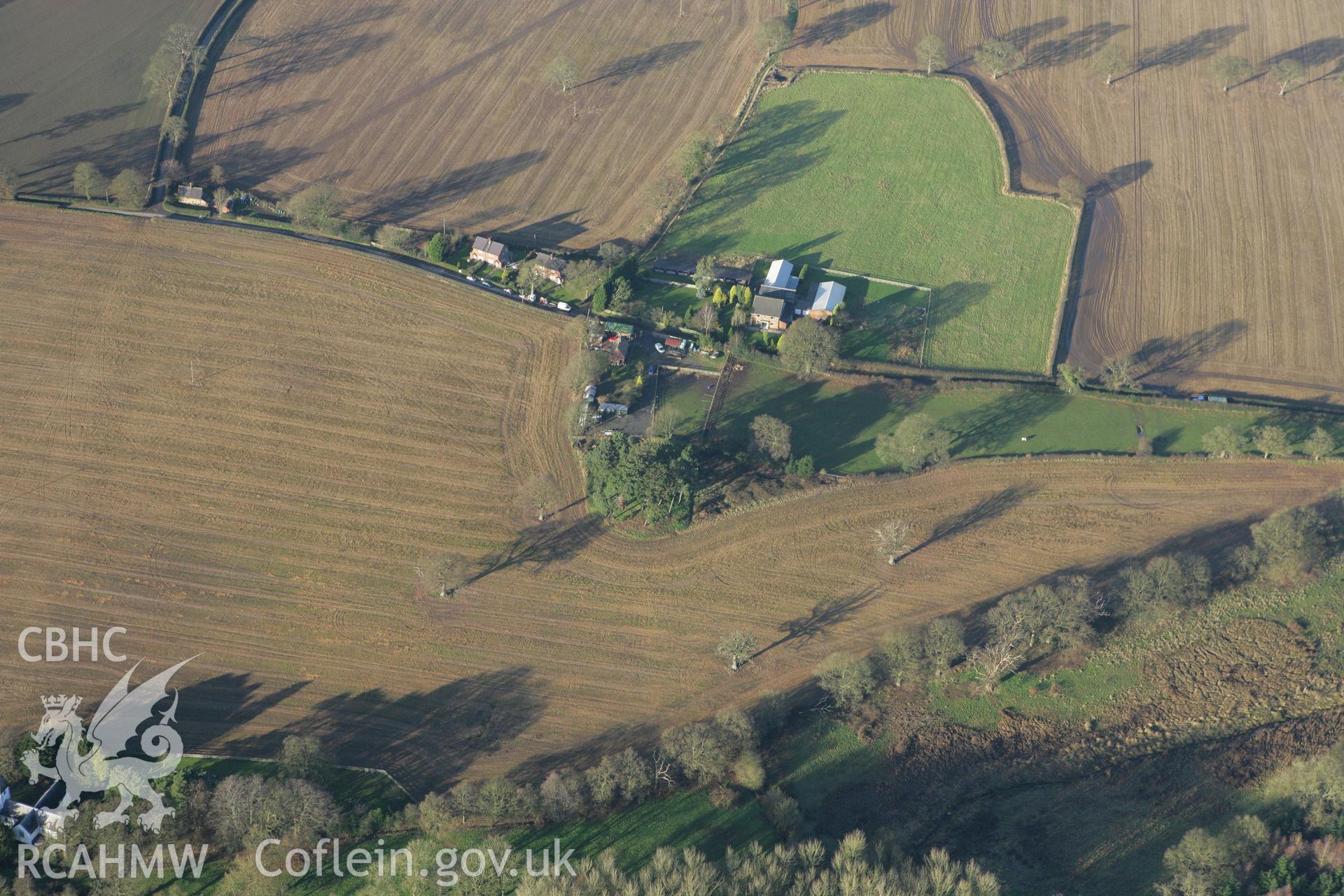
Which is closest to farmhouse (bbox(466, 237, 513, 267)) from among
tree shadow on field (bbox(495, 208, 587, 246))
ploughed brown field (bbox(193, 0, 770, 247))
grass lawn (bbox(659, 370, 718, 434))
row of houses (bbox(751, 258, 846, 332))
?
tree shadow on field (bbox(495, 208, 587, 246))

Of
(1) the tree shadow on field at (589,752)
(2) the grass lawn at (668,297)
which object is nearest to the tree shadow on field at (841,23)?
(2) the grass lawn at (668,297)

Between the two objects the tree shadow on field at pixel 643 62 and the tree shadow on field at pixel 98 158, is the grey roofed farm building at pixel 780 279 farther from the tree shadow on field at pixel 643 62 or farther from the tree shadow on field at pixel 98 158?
the tree shadow on field at pixel 98 158

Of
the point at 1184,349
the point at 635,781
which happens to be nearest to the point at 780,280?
the point at 1184,349

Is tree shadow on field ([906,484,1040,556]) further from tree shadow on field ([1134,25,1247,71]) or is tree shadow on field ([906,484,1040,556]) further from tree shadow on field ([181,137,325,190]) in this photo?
tree shadow on field ([181,137,325,190])

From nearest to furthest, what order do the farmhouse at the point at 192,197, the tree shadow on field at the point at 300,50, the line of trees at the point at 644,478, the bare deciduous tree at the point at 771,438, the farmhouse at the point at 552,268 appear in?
the line of trees at the point at 644,478 → the bare deciduous tree at the point at 771,438 → the farmhouse at the point at 552,268 → the farmhouse at the point at 192,197 → the tree shadow on field at the point at 300,50

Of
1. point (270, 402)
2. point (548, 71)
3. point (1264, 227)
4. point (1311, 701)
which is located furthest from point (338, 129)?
point (1311, 701)

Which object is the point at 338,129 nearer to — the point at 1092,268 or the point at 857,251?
the point at 857,251

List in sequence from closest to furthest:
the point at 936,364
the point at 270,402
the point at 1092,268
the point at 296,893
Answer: the point at 296,893 < the point at 270,402 < the point at 936,364 < the point at 1092,268
